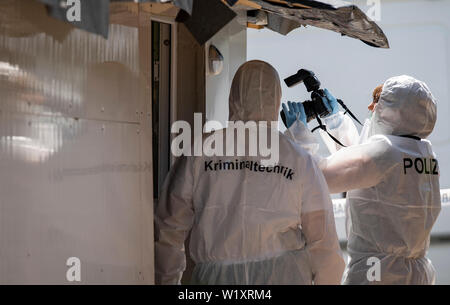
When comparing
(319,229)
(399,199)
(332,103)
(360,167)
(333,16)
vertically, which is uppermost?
(333,16)

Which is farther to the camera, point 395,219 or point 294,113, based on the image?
point 294,113

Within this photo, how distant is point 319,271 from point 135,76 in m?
1.18

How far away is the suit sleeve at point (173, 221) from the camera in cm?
294

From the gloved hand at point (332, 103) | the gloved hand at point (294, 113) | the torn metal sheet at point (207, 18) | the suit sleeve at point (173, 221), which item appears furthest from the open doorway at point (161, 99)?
the gloved hand at point (332, 103)

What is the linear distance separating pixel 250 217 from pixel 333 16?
0.99 metres

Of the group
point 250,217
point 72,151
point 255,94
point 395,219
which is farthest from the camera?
point 395,219

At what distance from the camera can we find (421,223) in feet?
10.6

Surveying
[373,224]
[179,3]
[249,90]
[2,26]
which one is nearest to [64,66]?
[2,26]

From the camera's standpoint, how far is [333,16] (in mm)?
Result: 3049

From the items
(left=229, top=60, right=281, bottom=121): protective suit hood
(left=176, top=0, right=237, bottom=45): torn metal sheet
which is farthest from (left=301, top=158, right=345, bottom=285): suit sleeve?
(left=176, top=0, right=237, bottom=45): torn metal sheet

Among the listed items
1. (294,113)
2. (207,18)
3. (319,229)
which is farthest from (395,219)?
(207,18)

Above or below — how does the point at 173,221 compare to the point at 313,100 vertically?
below

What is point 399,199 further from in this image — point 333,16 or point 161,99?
point 161,99

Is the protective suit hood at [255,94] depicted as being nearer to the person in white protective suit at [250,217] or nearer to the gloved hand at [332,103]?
the person in white protective suit at [250,217]
